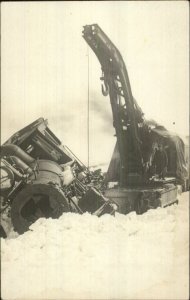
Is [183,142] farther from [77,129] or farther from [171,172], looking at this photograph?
[77,129]

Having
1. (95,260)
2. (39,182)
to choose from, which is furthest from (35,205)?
(95,260)

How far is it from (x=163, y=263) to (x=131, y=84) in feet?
6.19

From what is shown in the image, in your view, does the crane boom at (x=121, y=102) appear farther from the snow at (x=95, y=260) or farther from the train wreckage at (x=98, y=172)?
the snow at (x=95, y=260)

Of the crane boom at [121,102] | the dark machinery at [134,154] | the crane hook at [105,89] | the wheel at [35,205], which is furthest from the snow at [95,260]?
the crane hook at [105,89]

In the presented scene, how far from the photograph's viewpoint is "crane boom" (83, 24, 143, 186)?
4.62 metres

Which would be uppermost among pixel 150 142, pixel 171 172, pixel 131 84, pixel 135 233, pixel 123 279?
pixel 131 84

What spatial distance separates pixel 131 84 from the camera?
4.88 metres

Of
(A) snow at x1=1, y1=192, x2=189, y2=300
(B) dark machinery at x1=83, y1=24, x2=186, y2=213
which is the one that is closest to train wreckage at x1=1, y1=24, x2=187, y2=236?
(B) dark machinery at x1=83, y1=24, x2=186, y2=213

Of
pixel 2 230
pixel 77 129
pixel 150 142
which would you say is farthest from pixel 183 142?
pixel 2 230

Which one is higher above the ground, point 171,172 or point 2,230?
point 171,172

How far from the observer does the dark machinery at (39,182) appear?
4.55 meters

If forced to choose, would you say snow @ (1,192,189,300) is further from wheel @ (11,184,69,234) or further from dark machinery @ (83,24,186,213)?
dark machinery @ (83,24,186,213)

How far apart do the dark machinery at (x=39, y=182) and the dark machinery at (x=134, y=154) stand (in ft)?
1.20

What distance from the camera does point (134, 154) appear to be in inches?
207
